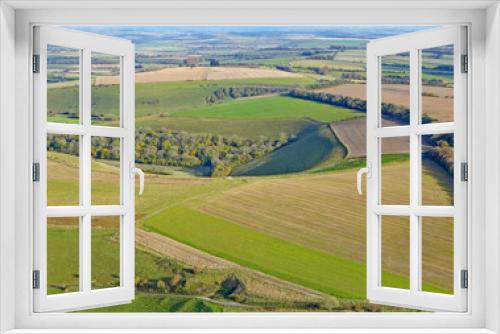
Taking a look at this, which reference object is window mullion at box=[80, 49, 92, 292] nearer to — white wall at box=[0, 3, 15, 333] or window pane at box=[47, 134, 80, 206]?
white wall at box=[0, 3, 15, 333]

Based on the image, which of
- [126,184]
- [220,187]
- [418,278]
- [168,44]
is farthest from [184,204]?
[418,278]

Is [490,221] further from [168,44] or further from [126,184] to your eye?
[168,44]

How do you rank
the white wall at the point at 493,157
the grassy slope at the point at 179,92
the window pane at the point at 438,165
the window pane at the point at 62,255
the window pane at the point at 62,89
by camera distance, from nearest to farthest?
the white wall at the point at 493,157
the window pane at the point at 438,165
the window pane at the point at 62,89
the window pane at the point at 62,255
the grassy slope at the point at 179,92

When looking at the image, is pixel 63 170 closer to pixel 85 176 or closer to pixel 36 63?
pixel 85 176

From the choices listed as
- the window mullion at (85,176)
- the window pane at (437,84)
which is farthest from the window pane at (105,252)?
the window mullion at (85,176)

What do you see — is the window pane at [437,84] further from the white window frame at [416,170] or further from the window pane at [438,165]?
the white window frame at [416,170]

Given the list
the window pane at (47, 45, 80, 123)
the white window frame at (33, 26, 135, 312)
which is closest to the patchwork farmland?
the window pane at (47, 45, 80, 123)

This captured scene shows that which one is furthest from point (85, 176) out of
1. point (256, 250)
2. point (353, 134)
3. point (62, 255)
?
point (353, 134)
